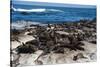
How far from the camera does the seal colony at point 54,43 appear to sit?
7.31ft

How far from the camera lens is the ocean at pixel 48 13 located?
2.24 meters

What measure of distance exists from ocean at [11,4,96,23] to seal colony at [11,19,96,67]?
64 millimetres

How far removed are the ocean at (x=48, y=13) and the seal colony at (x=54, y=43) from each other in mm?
64

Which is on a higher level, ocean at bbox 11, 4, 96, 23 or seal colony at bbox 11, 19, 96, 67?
ocean at bbox 11, 4, 96, 23

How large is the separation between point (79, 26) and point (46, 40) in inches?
18.7

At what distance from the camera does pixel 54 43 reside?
238cm

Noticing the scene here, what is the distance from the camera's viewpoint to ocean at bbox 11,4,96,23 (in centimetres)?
224

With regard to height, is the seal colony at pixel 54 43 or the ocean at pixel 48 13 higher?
the ocean at pixel 48 13

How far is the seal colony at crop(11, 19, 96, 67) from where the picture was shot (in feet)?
7.31

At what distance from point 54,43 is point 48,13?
14.5 inches

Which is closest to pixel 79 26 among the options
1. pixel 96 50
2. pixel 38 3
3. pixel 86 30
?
pixel 86 30
